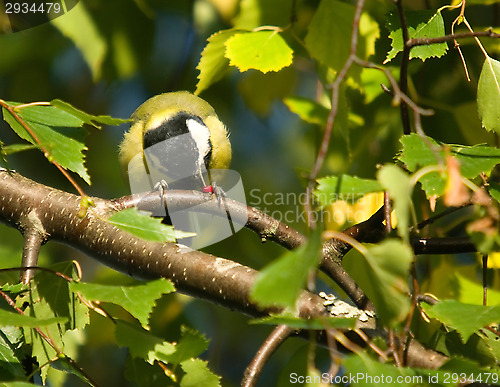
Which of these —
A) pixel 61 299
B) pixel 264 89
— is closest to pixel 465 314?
pixel 61 299

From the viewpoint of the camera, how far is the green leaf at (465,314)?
58 cm

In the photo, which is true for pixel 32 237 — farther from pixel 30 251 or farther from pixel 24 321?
pixel 24 321

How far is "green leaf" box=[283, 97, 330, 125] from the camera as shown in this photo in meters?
1.25

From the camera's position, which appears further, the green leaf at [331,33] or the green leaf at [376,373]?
the green leaf at [331,33]

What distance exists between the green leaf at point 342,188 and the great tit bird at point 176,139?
35.3 inches

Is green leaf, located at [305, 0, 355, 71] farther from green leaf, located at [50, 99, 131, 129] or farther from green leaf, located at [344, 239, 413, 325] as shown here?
green leaf, located at [344, 239, 413, 325]

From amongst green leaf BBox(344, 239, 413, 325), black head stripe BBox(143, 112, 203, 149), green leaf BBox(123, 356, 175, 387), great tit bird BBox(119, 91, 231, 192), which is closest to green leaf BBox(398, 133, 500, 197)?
green leaf BBox(344, 239, 413, 325)

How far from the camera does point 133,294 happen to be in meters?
0.66

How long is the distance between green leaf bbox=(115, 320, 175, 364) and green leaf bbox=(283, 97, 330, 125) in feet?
2.08

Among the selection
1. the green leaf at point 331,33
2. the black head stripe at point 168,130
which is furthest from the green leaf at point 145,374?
the black head stripe at point 168,130

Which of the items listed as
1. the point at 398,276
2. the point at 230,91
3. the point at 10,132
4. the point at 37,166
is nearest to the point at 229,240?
the point at 230,91

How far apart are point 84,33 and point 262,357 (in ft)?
2.87

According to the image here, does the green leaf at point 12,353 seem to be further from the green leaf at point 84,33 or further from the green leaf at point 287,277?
the green leaf at point 84,33

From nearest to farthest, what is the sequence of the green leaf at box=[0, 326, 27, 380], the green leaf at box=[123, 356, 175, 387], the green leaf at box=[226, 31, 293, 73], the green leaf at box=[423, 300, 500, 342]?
the green leaf at box=[423, 300, 500, 342] → the green leaf at box=[0, 326, 27, 380] → the green leaf at box=[123, 356, 175, 387] → the green leaf at box=[226, 31, 293, 73]
